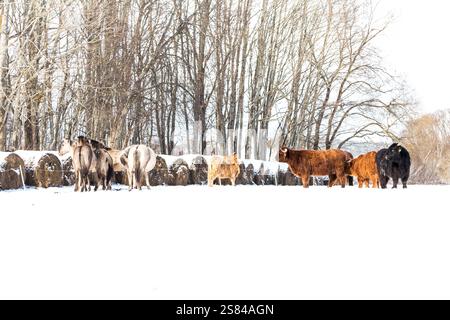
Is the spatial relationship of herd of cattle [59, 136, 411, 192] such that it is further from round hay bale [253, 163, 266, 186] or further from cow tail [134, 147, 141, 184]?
round hay bale [253, 163, 266, 186]

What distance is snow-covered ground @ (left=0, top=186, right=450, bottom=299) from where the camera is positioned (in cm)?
401

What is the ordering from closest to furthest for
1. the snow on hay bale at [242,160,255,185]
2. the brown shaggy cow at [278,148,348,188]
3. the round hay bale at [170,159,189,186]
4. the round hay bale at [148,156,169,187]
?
1. the brown shaggy cow at [278,148,348,188]
2. the round hay bale at [148,156,169,187]
3. the round hay bale at [170,159,189,186]
4. the snow on hay bale at [242,160,255,185]

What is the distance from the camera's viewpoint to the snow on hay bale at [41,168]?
55.4ft

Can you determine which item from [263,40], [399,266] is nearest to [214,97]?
[263,40]

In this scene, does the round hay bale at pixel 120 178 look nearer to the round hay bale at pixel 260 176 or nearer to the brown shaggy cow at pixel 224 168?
the brown shaggy cow at pixel 224 168

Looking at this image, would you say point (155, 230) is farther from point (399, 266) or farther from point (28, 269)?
point (399, 266)

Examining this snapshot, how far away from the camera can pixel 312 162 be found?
64.4 ft

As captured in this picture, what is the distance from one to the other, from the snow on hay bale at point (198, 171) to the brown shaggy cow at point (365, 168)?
586 cm

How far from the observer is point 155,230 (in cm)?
687

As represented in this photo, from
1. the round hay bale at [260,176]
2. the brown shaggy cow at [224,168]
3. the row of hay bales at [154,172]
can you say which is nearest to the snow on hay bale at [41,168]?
the row of hay bales at [154,172]

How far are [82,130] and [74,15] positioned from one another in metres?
7.27

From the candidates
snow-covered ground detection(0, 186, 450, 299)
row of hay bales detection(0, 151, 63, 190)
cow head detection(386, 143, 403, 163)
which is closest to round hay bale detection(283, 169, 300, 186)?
cow head detection(386, 143, 403, 163)

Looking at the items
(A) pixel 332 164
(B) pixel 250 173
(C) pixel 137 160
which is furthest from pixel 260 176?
(C) pixel 137 160

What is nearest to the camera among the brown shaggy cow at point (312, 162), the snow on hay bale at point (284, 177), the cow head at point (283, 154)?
the cow head at point (283, 154)
